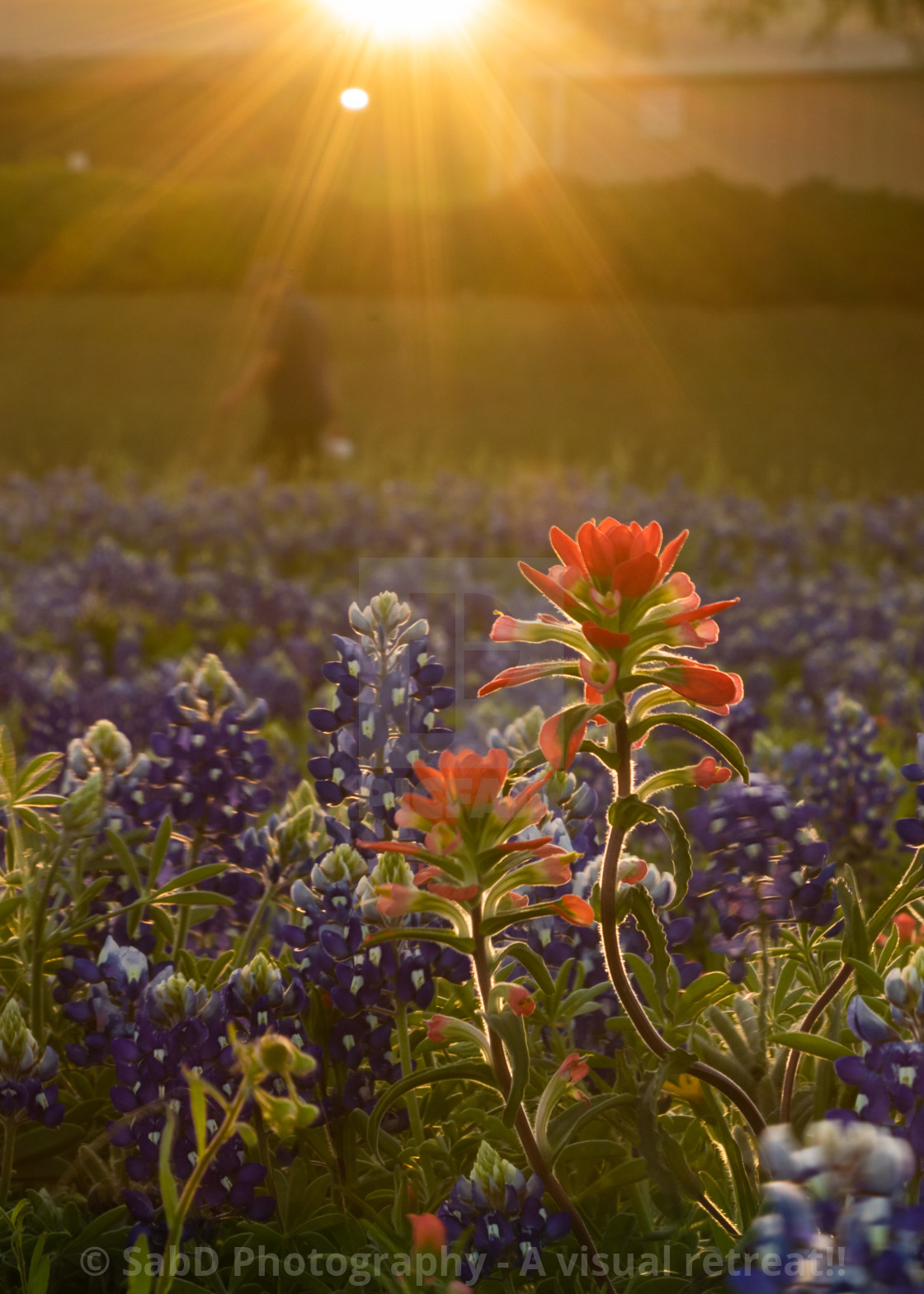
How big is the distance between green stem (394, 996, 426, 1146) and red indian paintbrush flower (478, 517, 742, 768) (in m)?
0.57

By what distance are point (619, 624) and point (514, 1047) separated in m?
0.44

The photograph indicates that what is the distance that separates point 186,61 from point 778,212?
500 inches

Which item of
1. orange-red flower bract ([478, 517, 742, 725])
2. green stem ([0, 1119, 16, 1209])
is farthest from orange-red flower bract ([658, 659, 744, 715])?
green stem ([0, 1119, 16, 1209])

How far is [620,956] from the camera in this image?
1.33 m

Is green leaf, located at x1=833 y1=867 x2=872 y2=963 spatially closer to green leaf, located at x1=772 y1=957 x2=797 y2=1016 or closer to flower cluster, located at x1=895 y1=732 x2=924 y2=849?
flower cluster, located at x1=895 y1=732 x2=924 y2=849

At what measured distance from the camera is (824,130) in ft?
101

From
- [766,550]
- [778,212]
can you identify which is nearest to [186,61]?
[778,212]

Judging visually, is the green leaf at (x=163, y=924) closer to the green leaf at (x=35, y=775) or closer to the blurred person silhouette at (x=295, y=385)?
the green leaf at (x=35, y=775)

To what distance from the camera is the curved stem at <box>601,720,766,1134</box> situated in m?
1.33

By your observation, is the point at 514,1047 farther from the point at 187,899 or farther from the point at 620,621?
the point at 187,899

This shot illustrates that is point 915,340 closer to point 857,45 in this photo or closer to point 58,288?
point 857,45

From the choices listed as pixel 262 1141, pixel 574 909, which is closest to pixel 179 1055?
pixel 262 1141

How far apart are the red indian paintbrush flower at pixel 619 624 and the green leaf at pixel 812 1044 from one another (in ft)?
1.17

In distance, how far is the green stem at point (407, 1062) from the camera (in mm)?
1592
